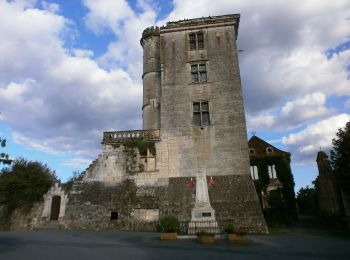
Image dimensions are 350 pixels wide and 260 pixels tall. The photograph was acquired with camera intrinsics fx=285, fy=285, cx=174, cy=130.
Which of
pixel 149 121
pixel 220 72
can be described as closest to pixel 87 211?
pixel 149 121

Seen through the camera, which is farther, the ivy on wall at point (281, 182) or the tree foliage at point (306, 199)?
the tree foliage at point (306, 199)

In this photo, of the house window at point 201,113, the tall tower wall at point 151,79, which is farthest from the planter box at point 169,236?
the tall tower wall at point 151,79

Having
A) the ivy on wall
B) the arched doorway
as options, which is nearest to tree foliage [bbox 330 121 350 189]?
the ivy on wall

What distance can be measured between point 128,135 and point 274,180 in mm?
15284

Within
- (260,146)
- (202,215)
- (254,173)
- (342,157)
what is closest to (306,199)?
(260,146)

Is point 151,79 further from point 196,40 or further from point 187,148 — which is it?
point 187,148

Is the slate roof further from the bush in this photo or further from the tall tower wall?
the bush

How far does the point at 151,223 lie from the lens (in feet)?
63.2

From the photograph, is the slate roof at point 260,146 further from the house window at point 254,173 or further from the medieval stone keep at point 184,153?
the medieval stone keep at point 184,153

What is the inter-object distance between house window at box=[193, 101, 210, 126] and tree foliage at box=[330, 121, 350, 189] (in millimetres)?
8804

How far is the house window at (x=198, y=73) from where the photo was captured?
894 inches

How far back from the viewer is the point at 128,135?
22.3 m

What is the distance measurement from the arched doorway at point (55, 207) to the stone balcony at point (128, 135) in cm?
589

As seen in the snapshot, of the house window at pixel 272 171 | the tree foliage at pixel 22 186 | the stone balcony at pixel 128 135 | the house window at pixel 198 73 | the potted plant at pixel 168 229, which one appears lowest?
the potted plant at pixel 168 229
